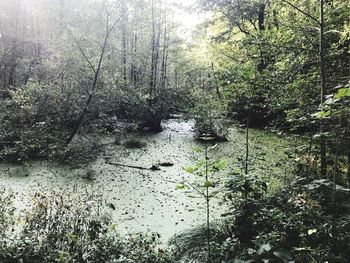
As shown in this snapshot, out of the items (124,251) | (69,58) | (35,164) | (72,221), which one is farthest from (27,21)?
(124,251)

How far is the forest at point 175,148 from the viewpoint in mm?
2451

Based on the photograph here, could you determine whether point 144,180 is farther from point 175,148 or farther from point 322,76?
point 322,76

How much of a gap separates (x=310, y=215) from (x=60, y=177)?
503 cm

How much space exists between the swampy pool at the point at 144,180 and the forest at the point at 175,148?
0.04 metres

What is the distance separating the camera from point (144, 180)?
589cm

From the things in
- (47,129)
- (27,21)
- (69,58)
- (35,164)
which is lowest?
(35,164)

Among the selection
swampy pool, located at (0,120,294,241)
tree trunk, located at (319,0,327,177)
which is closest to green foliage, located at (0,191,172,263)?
swampy pool, located at (0,120,294,241)

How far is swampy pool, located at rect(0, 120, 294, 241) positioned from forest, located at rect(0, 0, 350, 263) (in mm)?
37

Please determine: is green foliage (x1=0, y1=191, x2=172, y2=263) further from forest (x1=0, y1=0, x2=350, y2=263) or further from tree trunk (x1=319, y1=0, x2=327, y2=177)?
tree trunk (x1=319, y1=0, x2=327, y2=177)

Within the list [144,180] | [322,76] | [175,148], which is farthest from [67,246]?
[175,148]

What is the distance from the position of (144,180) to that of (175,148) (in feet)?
10.2

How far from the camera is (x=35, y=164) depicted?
661 cm

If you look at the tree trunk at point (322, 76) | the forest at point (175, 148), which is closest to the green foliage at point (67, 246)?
the forest at point (175, 148)

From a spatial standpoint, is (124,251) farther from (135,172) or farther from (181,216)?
(135,172)
